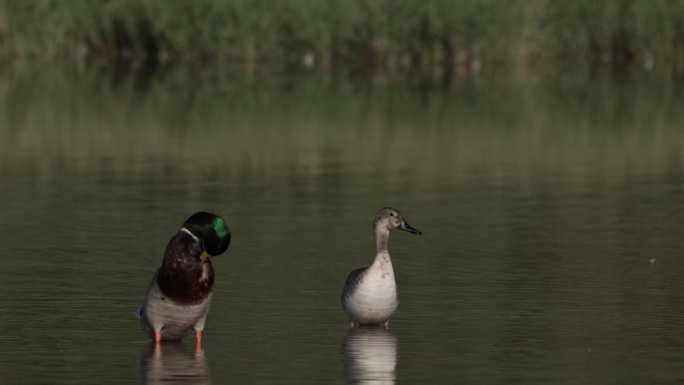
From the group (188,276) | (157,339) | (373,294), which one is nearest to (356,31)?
(373,294)

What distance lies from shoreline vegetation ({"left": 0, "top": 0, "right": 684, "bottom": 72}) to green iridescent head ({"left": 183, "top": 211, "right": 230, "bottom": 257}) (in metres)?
28.0

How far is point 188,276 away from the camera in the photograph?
1060 cm

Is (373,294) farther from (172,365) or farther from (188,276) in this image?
(172,365)

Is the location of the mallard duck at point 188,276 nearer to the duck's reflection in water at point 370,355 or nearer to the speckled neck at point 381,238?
the duck's reflection in water at point 370,355

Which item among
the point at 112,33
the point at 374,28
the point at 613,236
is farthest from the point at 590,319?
the point at 112,33

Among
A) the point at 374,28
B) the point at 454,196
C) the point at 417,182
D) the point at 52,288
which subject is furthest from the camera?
the point at 374,28

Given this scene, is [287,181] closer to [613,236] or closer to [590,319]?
[613,236]

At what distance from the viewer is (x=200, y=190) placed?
19000 millimetres

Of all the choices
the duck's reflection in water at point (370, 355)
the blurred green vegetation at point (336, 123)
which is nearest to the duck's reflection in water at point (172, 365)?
the duck's reflection in water at point (370, 355)

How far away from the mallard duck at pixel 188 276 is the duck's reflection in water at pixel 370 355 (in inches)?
33.4

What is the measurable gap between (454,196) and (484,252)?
147 inches

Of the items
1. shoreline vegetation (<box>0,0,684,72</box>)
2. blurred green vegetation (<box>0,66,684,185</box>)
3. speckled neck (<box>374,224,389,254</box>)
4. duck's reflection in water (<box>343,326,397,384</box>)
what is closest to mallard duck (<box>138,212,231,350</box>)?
duck's reflection in water (<box>343,326,397,384</box>)

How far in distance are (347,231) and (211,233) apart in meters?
5.33

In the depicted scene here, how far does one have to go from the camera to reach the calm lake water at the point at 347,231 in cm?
1062
